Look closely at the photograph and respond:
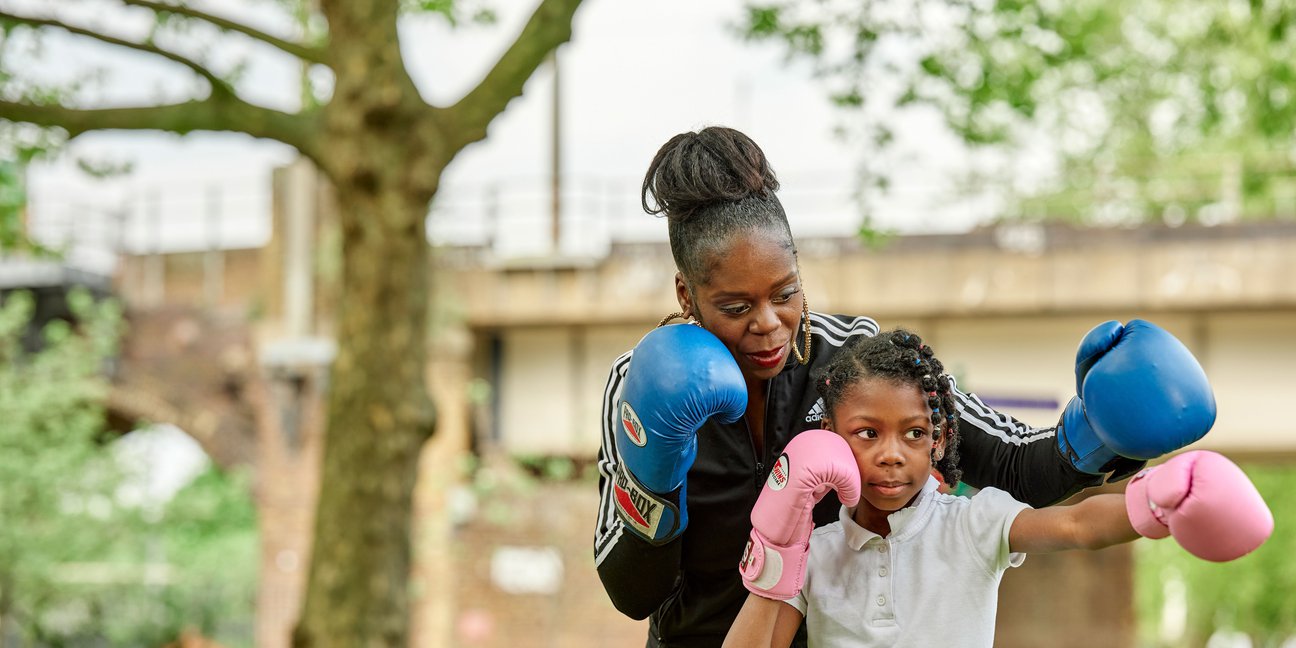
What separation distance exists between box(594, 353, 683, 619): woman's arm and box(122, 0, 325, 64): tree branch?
5419 millimetres

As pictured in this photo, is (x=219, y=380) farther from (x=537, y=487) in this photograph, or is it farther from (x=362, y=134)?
(x=362, y=134)

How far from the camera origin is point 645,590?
Result: 2.83 meters

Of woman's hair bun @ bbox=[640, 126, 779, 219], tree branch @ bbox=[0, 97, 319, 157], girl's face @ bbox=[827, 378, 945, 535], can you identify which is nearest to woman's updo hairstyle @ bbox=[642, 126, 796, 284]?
woman's hair bun @ bbox=[640, 126, 779, 219]

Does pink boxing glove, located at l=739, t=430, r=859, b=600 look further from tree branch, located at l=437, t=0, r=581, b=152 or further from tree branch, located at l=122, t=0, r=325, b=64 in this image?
tree branch, located at l=122, t=0, r=325, b=64

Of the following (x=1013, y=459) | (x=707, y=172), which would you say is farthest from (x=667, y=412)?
(x=1013, y=459)

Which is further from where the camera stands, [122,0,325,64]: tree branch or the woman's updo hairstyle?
[122,0,325,64]: tree branch

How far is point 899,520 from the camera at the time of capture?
272cm

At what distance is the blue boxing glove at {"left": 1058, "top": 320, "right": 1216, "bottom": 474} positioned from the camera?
2328mm

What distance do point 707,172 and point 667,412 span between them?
487 mm

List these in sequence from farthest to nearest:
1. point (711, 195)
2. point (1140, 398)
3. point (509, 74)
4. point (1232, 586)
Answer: point (1232, 586) < point (509, 74) < point (711, 195) < point (1140, 398)

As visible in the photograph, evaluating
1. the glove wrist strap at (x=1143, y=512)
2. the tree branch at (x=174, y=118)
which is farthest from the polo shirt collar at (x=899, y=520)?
the tree branch at (x=174, y=118)

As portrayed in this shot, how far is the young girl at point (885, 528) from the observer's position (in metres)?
2.54

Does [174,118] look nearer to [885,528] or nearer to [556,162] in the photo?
[885,528]

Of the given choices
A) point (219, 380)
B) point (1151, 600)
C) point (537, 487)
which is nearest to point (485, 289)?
point (537, 487)
